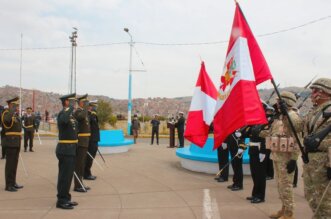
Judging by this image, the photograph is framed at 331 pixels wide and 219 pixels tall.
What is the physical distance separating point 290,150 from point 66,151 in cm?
380

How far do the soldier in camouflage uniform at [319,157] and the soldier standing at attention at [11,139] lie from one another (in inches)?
239

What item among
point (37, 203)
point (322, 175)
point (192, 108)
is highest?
point (192, 108)

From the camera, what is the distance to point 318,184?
4332 mm

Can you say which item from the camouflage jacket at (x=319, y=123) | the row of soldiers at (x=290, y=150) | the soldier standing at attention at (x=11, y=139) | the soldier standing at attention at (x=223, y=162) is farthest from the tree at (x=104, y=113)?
the camouflage jacket at (x=319, y=123)

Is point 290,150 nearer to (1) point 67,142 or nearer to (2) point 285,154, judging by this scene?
(2) point 285,154

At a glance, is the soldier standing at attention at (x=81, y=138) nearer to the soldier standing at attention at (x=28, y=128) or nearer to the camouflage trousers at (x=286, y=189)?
the camouflage trousers at (x=286, y=189)

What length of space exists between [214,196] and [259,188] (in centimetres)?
97

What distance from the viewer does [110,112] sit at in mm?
34969

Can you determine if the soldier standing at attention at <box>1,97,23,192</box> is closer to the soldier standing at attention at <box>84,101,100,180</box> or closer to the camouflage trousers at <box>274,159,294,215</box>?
the soldier standing at attention at <box>84,101,100,180</box>

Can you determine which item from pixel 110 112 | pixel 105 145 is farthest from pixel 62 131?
pixel 110 112

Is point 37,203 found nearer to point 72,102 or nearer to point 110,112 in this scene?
point 72,102

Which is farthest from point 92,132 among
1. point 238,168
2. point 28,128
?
point 28,128

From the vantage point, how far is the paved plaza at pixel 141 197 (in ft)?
20.9

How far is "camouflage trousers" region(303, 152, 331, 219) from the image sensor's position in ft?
14.0
